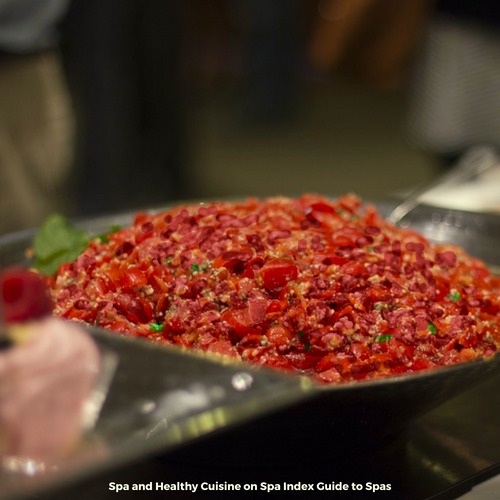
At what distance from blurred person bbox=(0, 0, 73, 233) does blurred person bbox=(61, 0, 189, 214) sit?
2.74ft

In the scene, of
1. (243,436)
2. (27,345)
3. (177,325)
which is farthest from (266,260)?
(27,345)

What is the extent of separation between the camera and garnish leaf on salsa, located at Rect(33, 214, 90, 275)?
4.95 feet

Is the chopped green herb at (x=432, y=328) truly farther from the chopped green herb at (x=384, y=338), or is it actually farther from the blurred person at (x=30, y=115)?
the blurred person at (x=30, y=115)

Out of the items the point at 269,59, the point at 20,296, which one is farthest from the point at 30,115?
the point at 269,59

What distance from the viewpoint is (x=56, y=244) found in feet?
5.12

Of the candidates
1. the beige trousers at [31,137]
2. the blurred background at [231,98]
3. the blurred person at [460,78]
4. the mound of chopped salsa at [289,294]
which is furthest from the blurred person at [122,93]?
the mound of chopped salsa at [289,294]

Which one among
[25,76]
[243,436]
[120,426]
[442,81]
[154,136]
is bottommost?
[154,136]

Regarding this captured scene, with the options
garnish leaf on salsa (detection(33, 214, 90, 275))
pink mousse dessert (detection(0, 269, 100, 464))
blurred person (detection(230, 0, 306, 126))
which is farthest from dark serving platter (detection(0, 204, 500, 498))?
blurred person (detection(230, 0, 306, 126))

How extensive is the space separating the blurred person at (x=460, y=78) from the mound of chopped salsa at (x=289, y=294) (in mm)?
2573

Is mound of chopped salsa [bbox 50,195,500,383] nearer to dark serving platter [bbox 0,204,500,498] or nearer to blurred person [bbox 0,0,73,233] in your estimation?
dark serving platter [bbox 0,204,500,498]

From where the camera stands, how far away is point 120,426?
0.78 m

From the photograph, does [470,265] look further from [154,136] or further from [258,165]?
[258,165]

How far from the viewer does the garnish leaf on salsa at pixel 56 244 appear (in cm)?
151

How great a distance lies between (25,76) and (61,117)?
26 cm
